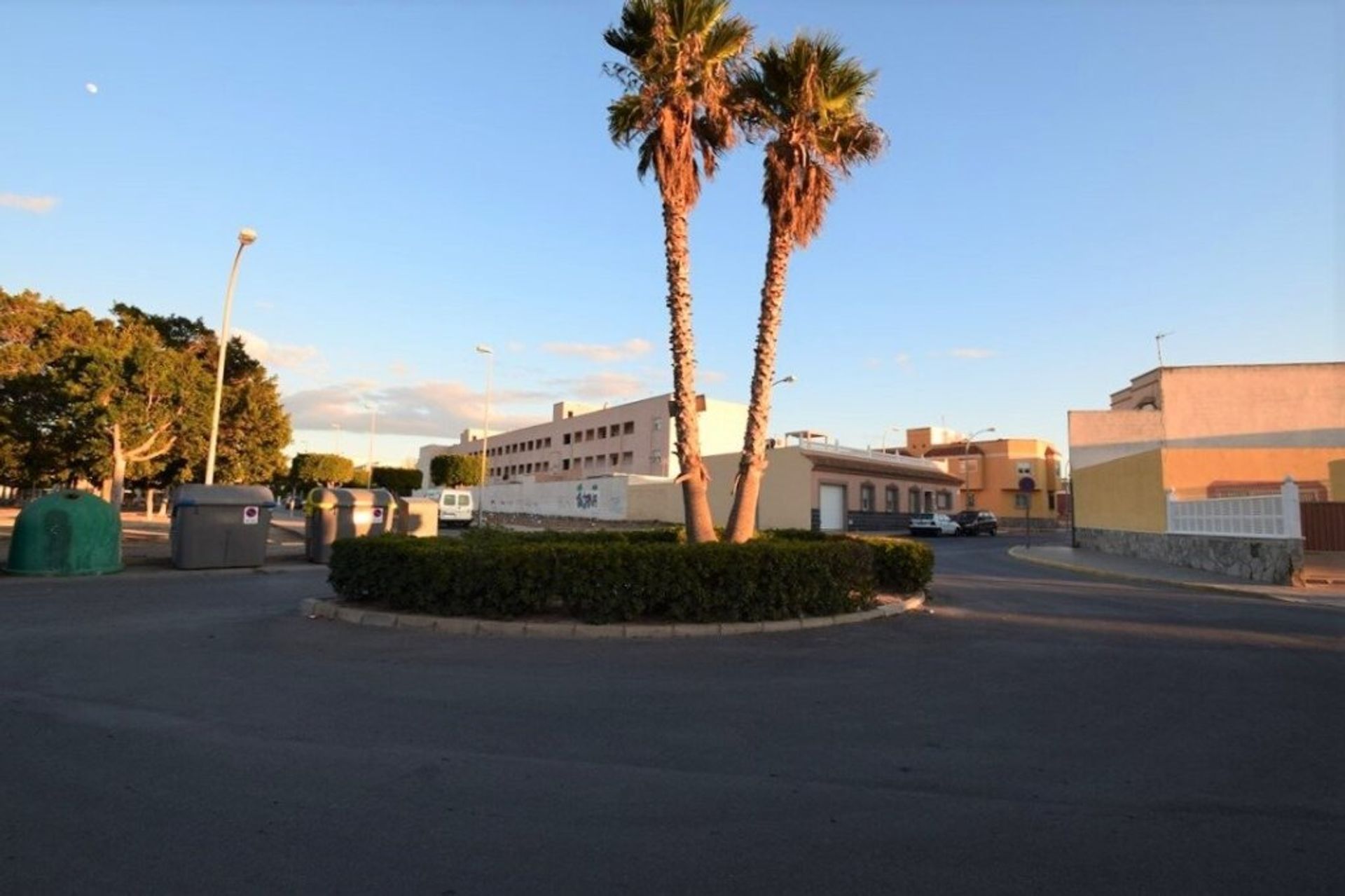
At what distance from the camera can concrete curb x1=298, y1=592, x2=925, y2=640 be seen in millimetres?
8906

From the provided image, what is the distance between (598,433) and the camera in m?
75.4

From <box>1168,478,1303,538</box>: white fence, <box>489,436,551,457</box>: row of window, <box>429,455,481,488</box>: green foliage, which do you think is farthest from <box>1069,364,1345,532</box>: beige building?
<box>489,436,551,457</box>: row of window

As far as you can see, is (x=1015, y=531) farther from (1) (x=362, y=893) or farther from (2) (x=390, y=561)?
(1) (x=362, y=893)

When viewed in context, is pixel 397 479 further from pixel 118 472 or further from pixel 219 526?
pixel 219 526

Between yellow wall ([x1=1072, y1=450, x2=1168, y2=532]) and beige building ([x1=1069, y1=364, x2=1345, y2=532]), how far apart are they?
0.06m

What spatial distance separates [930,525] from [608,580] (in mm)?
37599

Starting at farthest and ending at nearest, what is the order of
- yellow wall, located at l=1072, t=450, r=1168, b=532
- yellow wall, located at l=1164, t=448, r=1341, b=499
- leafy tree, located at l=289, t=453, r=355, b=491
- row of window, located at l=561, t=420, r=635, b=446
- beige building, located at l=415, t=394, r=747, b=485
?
1. leafy tree, located at l=289, t=453, r=355, b=491
2. row of window, located at l=561, t=420, r=635, b=446
3. beige building, located at l=415, t=394, r=747, b=485
4. yellow wall, located at l=1164, t=448, r=1341, b=499
5. yellow wall, located at l=1072, t=450, r=1168, b=532

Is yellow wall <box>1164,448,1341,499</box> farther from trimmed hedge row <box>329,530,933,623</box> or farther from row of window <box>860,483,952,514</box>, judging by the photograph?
trimmed hedge row <box>329,530,933,623</box>

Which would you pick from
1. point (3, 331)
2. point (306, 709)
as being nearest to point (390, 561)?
point (306, 709)

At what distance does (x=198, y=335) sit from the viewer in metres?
41.0

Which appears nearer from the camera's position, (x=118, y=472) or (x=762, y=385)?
(x=762, y=385)

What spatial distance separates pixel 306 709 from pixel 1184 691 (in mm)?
7050

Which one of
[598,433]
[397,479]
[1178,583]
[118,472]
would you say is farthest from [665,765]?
[397,479]

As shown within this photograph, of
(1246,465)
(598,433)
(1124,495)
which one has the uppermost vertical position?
(598,433)
